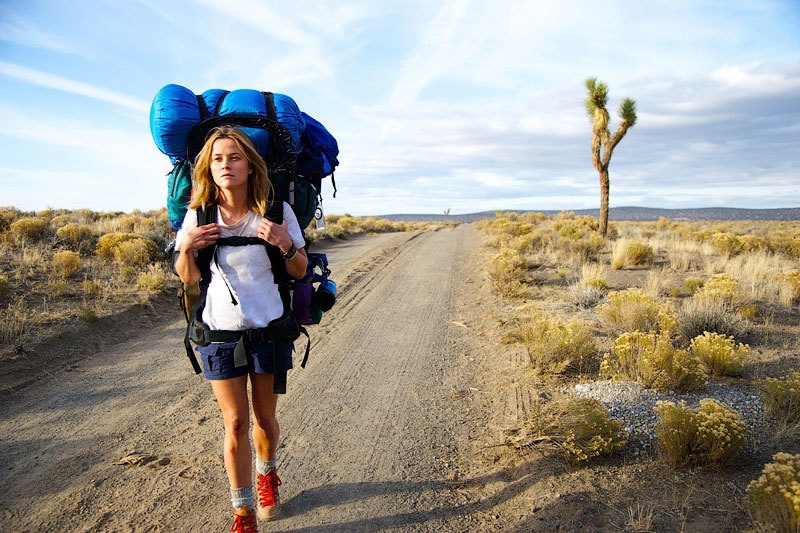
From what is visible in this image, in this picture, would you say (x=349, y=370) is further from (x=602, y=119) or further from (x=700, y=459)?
(x=602, y=119)

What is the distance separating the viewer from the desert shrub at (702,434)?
10.6ft

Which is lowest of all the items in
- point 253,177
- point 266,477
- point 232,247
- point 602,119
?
point 266,477

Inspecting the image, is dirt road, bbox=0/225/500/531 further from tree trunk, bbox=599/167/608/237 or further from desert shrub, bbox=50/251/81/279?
tree trunk, bbox=599/167/608/237

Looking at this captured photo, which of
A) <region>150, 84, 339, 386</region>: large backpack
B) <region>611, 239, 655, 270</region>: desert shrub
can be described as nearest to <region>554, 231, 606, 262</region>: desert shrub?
<region>611, 239, 655, 270</region>: desert shrub

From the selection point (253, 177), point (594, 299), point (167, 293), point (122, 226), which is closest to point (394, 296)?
point (594, 299)

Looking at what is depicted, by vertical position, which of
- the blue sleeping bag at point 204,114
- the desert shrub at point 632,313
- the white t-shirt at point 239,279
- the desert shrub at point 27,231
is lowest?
the desert shrub at point 632,313

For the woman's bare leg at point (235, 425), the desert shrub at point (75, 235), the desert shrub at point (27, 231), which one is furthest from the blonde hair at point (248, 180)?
the desert shrub at point (27, 231)

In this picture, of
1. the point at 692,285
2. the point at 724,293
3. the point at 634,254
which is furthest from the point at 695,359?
the point at 634,254

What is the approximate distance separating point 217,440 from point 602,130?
18719mm

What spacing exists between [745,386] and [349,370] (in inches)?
157

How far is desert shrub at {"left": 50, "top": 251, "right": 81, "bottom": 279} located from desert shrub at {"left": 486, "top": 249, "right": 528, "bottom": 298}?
8.35 meters

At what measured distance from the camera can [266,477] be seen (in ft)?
10.0

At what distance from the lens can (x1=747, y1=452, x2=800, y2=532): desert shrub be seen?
2322mm

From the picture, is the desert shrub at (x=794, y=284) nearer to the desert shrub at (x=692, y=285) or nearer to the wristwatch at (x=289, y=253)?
the desert shrub at (x=692, y=285)
